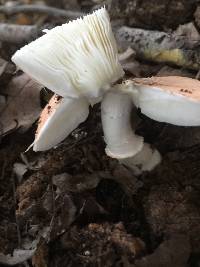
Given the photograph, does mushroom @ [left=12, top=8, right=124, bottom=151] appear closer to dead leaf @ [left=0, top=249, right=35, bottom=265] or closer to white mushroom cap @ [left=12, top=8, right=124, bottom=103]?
white mushroom cap @ [left=12, top=8, right=124, bottom=103]

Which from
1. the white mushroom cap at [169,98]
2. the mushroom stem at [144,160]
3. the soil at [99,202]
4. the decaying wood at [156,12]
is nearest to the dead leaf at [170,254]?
the soil at [99,202]

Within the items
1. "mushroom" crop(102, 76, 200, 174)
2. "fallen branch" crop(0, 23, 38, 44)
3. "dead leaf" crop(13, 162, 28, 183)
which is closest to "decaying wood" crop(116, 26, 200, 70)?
"mushroom" crop(102, 76, 200, 174)

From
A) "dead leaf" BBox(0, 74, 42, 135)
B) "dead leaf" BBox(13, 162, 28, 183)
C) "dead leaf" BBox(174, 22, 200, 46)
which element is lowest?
"dead leaf" BBox(13, 162, 28, 183)

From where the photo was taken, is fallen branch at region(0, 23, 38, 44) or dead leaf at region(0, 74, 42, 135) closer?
dead leaf at region(0, 74, 42, 135)

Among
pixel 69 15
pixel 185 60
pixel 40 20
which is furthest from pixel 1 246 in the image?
pixel 40 20

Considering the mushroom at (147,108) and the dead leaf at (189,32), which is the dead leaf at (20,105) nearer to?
the mushroom at (147,108)

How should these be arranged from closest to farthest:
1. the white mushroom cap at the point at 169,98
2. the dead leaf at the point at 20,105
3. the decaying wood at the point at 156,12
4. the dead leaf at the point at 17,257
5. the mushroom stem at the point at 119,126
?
the white mushroom cap at the point at 169,98, the mushroom stem at the point at 119,126, the dead leaf at the point at 17,257, the dead leaf at the point at 20,105, the decaying wood at the point at 156,12

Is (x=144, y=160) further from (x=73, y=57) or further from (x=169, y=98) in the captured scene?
(x=73, y=57)
